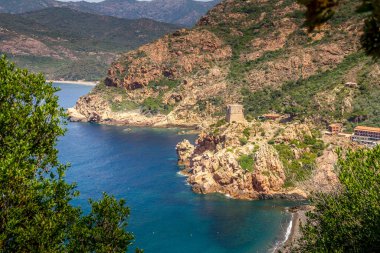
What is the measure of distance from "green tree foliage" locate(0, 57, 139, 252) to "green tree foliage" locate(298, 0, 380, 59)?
537 inches

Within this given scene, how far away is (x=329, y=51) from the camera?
157 meters

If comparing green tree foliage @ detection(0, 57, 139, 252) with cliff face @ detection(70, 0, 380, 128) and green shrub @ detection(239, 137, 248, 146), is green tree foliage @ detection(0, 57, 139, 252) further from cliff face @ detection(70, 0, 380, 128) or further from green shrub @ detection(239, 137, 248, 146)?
cliff face @ detection(70, 0, 380, 128)

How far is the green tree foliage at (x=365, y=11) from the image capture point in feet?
30.0

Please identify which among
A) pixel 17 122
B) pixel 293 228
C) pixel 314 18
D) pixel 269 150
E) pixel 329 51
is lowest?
pixel 293 228

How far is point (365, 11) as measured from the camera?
912 cm

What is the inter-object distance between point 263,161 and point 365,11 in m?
78.9

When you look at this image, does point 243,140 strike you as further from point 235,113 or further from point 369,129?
point 369,129

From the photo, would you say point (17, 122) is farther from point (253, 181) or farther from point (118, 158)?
point (118, 158)

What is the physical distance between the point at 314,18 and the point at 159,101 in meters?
183

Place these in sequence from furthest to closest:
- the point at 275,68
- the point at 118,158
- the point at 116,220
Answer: the point at 275,68 → the point at 118,158 → the point at 116,220

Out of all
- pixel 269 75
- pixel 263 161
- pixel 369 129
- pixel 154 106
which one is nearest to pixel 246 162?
pixel 263 161

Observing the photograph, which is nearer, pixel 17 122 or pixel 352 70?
pixel 17 122

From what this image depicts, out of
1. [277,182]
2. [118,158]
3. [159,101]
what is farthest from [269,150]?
[159,101]

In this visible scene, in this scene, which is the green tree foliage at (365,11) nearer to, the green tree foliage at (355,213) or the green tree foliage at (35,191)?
the green tree foliage at (35,191)
